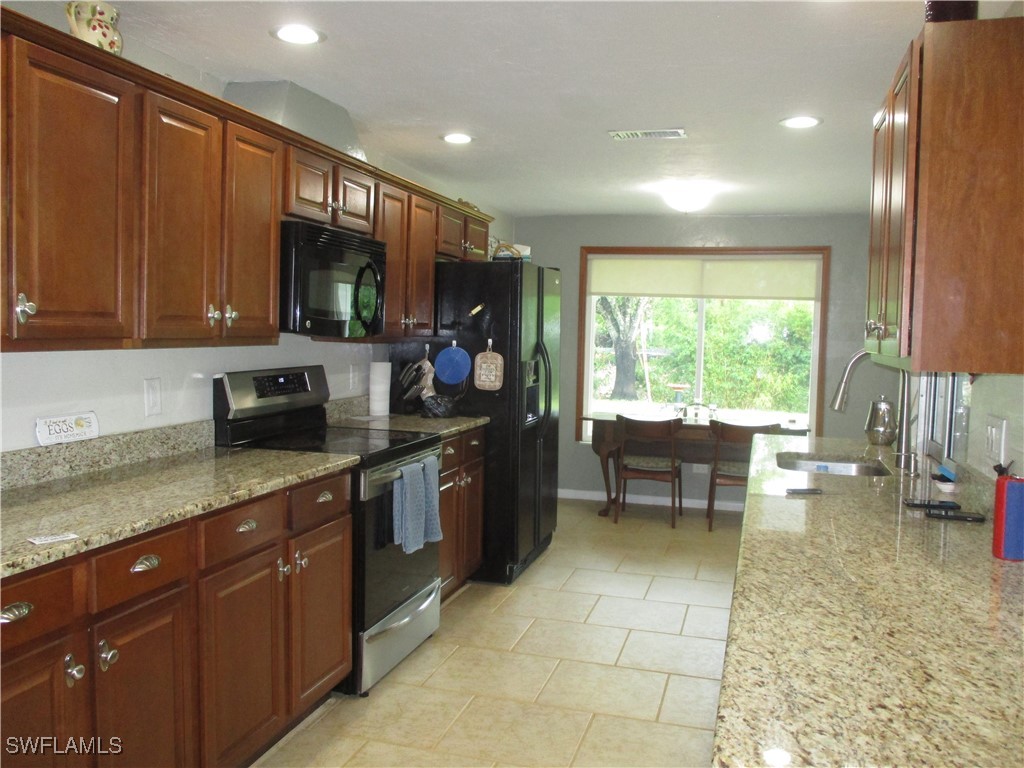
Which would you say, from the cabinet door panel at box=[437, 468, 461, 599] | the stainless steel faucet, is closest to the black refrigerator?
the cabinet door panel at box=[437, 468, 461, 599]

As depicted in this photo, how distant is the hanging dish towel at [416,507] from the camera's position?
3174 mm

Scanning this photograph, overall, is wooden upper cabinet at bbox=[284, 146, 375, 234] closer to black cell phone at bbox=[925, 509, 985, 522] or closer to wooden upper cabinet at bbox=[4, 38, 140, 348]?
wooden upper cabinet at bbox=[4, 38, 140, 348]

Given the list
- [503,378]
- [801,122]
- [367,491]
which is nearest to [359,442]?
[367,491]

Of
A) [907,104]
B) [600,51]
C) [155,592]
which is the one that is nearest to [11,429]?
[155,592]

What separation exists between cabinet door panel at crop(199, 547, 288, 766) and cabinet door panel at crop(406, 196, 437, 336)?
190cm

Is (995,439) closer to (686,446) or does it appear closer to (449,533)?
(449,533)

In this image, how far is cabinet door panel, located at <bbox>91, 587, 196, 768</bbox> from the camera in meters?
1.85

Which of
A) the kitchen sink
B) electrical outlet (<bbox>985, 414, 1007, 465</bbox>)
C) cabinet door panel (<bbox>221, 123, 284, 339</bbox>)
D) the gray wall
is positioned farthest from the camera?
the gray wall

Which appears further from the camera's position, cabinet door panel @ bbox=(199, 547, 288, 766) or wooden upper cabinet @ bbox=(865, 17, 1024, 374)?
cabinet door panel @ bbox=(199, 547, 288, 766)

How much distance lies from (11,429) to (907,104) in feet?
8.12

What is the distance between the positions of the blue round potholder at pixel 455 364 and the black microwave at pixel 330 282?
2.44 ft

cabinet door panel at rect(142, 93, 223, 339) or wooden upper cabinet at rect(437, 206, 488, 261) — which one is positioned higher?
wooden upper cabinet at rect(437, 206, 488, 261)

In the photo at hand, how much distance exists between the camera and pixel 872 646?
1.31 metres

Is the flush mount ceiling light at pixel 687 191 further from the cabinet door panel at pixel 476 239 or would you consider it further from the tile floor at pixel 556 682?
the tile floor at pixel 556 682
